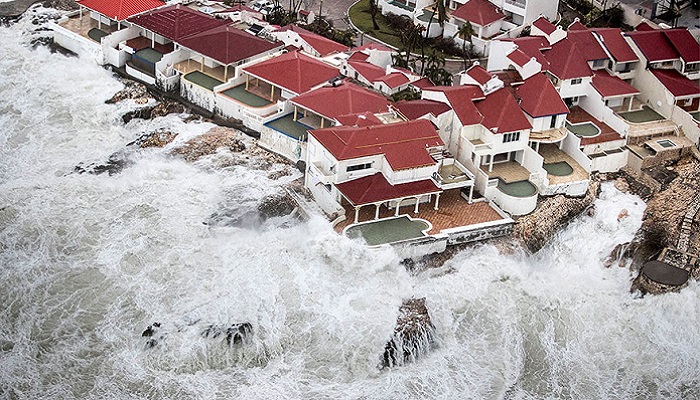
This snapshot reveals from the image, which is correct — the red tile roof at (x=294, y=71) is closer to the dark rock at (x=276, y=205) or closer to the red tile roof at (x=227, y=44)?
the red tile roof at (x=227, y=44)

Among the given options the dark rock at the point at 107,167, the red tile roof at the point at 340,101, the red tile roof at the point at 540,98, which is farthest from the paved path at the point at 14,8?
the red tile roof at the point at 540,98

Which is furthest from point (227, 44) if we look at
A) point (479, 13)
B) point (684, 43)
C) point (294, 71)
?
point (684, 43)

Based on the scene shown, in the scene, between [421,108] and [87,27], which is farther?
[87,27]

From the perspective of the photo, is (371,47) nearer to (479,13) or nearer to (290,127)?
(479,13)

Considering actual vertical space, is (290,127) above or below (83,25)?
above

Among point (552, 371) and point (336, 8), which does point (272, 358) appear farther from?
point (336, 8)

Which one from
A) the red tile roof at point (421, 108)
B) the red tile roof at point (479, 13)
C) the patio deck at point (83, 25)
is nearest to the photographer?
the red tile roof at point (421, 108)
